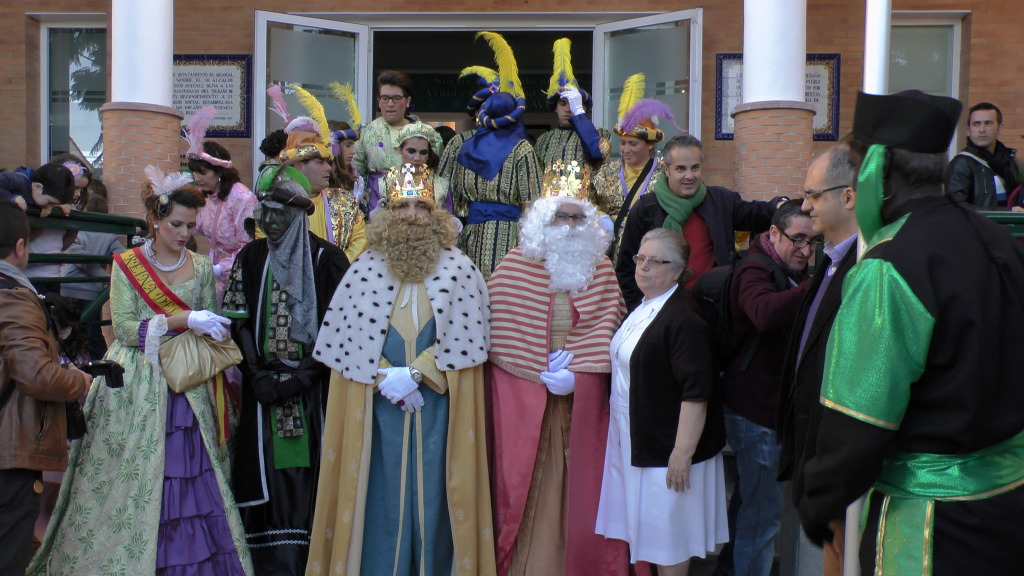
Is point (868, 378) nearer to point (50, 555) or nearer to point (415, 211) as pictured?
point (415, 211)

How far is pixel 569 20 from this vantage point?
9914mm

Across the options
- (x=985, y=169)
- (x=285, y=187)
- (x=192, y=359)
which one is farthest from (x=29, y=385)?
(x=985, y=169)

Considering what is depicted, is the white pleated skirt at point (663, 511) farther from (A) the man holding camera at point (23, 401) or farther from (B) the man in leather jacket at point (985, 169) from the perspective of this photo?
(B) the man in leather jacket at point (985, 169)

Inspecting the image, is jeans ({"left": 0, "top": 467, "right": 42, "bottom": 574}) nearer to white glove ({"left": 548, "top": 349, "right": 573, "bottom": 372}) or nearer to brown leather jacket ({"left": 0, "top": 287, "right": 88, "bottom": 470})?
brown leather jacket ({"left": 0, "top": 287, "right": 88, "bottom": 470})

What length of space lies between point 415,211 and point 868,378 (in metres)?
3.03

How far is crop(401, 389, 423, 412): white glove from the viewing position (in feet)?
15.6

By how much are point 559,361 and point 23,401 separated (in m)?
2.34

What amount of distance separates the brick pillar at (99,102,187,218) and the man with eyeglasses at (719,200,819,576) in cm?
509

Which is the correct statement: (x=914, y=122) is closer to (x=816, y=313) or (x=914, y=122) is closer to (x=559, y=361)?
(x=816, y=313)

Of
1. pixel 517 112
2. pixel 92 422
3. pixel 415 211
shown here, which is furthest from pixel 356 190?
pixel 92 422

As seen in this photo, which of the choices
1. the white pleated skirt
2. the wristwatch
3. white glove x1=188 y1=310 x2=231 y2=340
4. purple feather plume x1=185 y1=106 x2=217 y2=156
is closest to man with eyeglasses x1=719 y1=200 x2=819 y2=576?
the white pleated skirt

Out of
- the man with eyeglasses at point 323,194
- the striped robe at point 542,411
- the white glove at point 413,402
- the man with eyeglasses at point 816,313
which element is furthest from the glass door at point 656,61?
the man with eyeglasses at point 816,313

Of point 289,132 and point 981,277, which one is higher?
point 289,132

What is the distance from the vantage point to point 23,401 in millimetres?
4129
